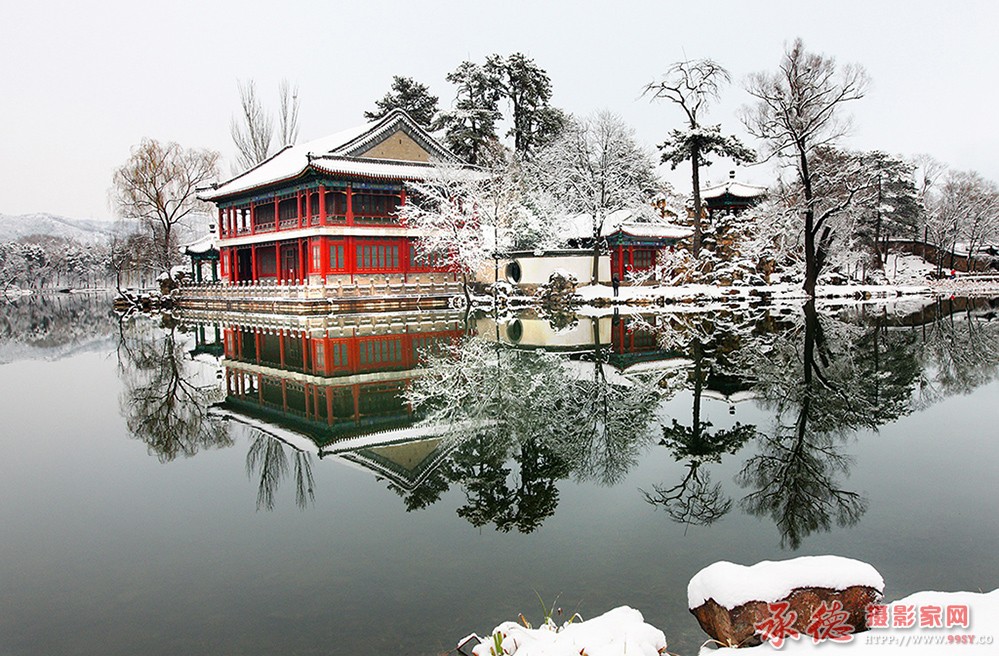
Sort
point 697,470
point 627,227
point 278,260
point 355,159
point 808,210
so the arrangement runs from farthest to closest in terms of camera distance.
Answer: point 627,227
point 278,260
point 355,159
point 808,210
point 697,470

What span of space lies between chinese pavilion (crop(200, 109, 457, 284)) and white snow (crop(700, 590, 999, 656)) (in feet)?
106

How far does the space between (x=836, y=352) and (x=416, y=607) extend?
1389cm

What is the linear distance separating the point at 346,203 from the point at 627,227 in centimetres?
1687

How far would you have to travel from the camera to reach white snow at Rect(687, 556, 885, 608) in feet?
11.6

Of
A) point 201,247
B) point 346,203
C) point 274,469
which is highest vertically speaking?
point 346,203

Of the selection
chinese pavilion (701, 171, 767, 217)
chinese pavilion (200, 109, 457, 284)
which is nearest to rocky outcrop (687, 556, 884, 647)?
chinese pavilion (200, 109, 457, 284)

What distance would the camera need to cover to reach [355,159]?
3544cm

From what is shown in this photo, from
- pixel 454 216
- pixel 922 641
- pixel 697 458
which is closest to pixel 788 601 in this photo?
pixel 922 641

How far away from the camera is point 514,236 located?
3559 cm

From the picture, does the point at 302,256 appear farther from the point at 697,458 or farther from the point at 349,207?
the point at 697,458

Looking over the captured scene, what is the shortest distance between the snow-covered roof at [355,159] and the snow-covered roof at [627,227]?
958 centimetres

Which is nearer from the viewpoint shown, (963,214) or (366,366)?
(366,366)

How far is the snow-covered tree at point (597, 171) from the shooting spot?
3719cm

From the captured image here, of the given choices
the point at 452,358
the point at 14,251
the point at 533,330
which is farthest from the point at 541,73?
the point at 14,251
